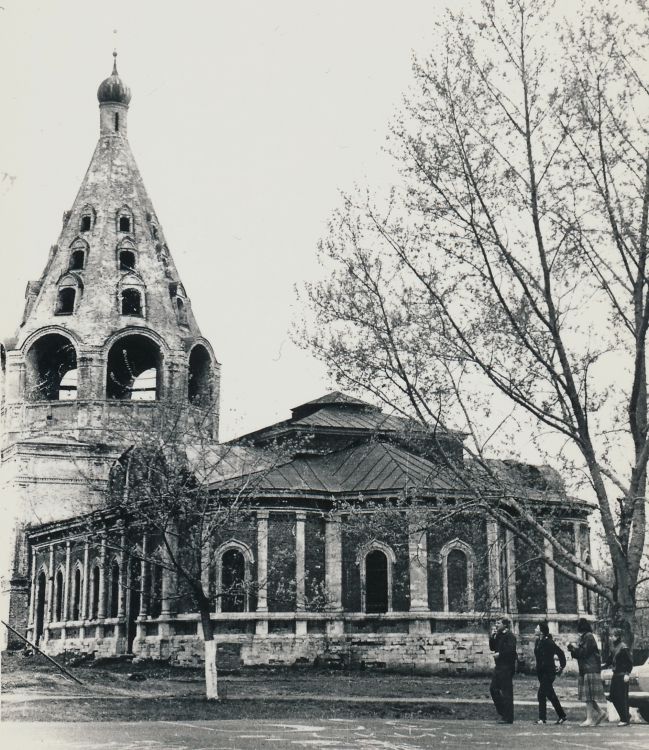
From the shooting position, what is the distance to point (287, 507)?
116 ft

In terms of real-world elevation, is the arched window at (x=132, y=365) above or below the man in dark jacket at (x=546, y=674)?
above

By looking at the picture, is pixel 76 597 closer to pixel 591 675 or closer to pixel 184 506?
pixel 184 506

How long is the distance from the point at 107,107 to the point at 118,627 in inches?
962

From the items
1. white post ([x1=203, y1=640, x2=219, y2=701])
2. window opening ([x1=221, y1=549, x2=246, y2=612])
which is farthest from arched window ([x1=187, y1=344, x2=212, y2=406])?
white post ([x1=203, y1=640, x2=219, y2=701])

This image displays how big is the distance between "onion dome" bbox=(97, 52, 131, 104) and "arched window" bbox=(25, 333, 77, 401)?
1155 centimetres

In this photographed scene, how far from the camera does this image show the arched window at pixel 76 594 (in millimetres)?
42812

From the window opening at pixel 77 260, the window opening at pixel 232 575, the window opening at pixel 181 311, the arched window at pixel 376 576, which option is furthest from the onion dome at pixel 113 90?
the arched window at pixel 376 576

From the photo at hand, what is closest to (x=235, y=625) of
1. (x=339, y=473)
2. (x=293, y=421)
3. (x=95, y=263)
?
(x=339, y=473)

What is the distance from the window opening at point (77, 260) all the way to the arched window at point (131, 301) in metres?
2.26

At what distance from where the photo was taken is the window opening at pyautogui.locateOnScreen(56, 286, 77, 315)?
48.3 m

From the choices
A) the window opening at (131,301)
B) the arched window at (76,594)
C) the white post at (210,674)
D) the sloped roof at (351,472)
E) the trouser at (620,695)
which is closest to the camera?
the trouser at (620,695)

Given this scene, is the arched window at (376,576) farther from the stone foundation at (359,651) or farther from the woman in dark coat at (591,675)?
the woman in dark coat at (591,675)

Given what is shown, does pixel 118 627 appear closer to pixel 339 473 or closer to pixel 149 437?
pixel 339 473

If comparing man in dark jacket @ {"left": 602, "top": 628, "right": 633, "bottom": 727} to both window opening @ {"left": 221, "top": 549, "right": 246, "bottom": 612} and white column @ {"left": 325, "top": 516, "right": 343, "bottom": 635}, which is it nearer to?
white column @ {"left": 325, "top": 516, "right": 343, "bottom": 635}
